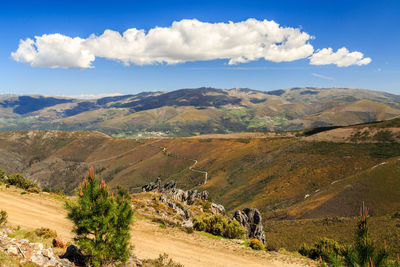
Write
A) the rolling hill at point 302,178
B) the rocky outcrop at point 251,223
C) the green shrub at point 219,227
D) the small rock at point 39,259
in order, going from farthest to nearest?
1. the rolling hill at point 302,178
2. the rocky outcrop at point 251,223
3. the green shrub at point 219,227
4. the small rock at point 39,259

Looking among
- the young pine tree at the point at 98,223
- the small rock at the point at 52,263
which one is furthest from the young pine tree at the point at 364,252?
the small rock at the point at 52,263

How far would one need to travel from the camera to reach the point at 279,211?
83312mm

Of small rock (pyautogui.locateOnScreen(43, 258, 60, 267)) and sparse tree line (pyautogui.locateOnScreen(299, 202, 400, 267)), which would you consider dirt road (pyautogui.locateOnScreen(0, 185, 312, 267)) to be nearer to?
small rock (pyautogui.locateOnScreen(43, 258, 60, 267))

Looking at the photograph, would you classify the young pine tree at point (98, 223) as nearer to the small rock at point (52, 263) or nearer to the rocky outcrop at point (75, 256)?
the rocky outcrop at point (75, 256)

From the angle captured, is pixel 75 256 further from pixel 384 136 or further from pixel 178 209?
pixel 384 136

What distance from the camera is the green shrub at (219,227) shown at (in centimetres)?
4003

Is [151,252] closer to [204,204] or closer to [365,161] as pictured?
[204,204]

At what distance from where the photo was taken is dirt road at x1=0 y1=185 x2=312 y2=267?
87.3 feet

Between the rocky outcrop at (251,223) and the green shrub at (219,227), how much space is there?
335 inches

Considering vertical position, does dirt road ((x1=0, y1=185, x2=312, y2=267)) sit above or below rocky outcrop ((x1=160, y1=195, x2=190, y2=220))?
above

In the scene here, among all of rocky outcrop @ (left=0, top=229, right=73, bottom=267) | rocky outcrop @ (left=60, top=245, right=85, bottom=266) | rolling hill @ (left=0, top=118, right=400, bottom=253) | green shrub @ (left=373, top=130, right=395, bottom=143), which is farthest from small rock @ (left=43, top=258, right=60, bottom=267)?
green shrub @ (left=373, top=130, right=395, bottom=143)

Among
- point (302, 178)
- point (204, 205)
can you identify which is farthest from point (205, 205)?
point (302, 178)

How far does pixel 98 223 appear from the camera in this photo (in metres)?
14.0

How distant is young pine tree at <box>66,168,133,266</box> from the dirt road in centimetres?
1082
